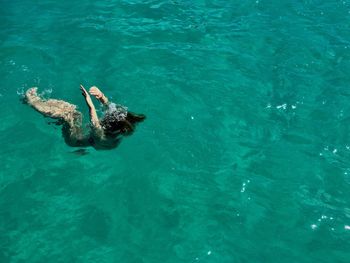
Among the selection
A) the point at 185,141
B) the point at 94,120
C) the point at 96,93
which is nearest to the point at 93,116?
the point at 94,120

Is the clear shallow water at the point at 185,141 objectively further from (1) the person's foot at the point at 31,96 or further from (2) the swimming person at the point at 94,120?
(2) the swimming person at the point at 94,120

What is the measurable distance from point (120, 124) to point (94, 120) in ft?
1.67

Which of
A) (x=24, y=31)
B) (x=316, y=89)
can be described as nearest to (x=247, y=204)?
(x=316, y=89)

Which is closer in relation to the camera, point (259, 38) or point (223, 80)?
point (223, 80)

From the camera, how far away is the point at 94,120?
7.62 metres

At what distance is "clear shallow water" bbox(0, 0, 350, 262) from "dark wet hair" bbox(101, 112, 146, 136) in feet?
7.38

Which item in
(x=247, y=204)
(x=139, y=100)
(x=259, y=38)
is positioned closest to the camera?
(x=247, y=204)

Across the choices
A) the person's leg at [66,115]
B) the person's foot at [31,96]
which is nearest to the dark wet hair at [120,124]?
the person's leg at [66,115]

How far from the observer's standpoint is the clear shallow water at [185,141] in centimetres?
873

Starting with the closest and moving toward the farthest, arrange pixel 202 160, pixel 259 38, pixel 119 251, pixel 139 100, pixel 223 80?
pixel 119 251, pixel 202 160, pixel 139 100, pixel 223 80, pixel 259 38

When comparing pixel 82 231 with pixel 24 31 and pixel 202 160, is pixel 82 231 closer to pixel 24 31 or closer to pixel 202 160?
pixel 202 160

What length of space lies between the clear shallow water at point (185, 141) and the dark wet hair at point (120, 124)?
7.38 feet

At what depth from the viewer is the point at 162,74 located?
1216 cm

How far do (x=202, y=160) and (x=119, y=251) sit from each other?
278cm
